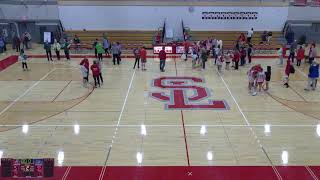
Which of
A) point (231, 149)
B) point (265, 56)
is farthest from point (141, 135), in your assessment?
point (265, 56)

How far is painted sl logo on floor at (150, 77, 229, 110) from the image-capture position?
54.1 feet

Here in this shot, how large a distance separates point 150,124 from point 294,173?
5337 mm

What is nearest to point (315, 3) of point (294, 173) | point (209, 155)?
point (209, 155)

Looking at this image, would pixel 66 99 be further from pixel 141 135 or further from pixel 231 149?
pixel 231 149

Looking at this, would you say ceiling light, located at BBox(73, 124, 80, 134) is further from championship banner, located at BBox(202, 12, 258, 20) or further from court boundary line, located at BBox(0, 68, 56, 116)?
championship banner, located at BBox(202, 12, 258, 20)

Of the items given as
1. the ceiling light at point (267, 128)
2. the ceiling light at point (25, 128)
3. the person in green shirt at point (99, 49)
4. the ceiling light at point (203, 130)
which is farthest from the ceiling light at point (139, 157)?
the person in green shirt at point (99, 49)

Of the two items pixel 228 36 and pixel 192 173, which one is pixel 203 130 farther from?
pixel 228 36

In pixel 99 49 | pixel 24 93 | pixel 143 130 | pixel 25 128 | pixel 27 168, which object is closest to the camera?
pixel 27 168

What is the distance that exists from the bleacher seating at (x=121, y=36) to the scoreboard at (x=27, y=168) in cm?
2247

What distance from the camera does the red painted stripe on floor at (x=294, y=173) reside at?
1047 centimetres

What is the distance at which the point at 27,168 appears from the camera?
9.38m

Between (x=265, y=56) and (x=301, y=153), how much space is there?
54.5ft

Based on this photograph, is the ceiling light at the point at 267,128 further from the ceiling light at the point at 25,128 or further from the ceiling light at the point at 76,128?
the ceiling light at the point at 25,128

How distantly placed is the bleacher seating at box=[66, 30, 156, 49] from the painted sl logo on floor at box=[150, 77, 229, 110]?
1118cm
